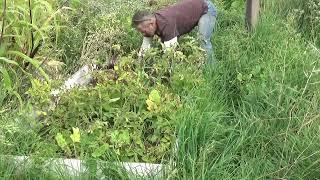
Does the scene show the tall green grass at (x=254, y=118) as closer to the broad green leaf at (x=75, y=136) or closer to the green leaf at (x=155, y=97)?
the green leaf at (x=155, y=97)

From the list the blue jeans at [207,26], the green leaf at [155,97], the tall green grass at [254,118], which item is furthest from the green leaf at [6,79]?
the blue jeans at [207,26]

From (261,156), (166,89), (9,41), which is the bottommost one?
(261,156)

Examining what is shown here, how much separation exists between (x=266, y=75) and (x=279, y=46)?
2.38 ft

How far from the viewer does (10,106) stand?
399cm

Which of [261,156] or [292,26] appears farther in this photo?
[292,26]

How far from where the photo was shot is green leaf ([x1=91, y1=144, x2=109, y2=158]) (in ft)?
11.2

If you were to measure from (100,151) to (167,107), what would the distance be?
0.59 m

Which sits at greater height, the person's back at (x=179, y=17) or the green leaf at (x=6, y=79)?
the green leaf at (x=6, y=79)

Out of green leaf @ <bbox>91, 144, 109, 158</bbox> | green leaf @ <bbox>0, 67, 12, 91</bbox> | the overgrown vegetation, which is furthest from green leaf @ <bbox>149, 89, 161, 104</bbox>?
green leaf @ <bbox>0, 67, 12, 91</bbox>

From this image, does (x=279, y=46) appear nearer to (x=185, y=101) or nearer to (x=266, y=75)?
(x=266, y=75)

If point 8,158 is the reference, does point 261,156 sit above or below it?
below

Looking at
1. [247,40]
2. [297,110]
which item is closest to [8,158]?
[297,110]

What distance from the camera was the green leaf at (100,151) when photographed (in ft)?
11.2

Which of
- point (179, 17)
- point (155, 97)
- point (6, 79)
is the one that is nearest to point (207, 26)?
point (179, 17)
